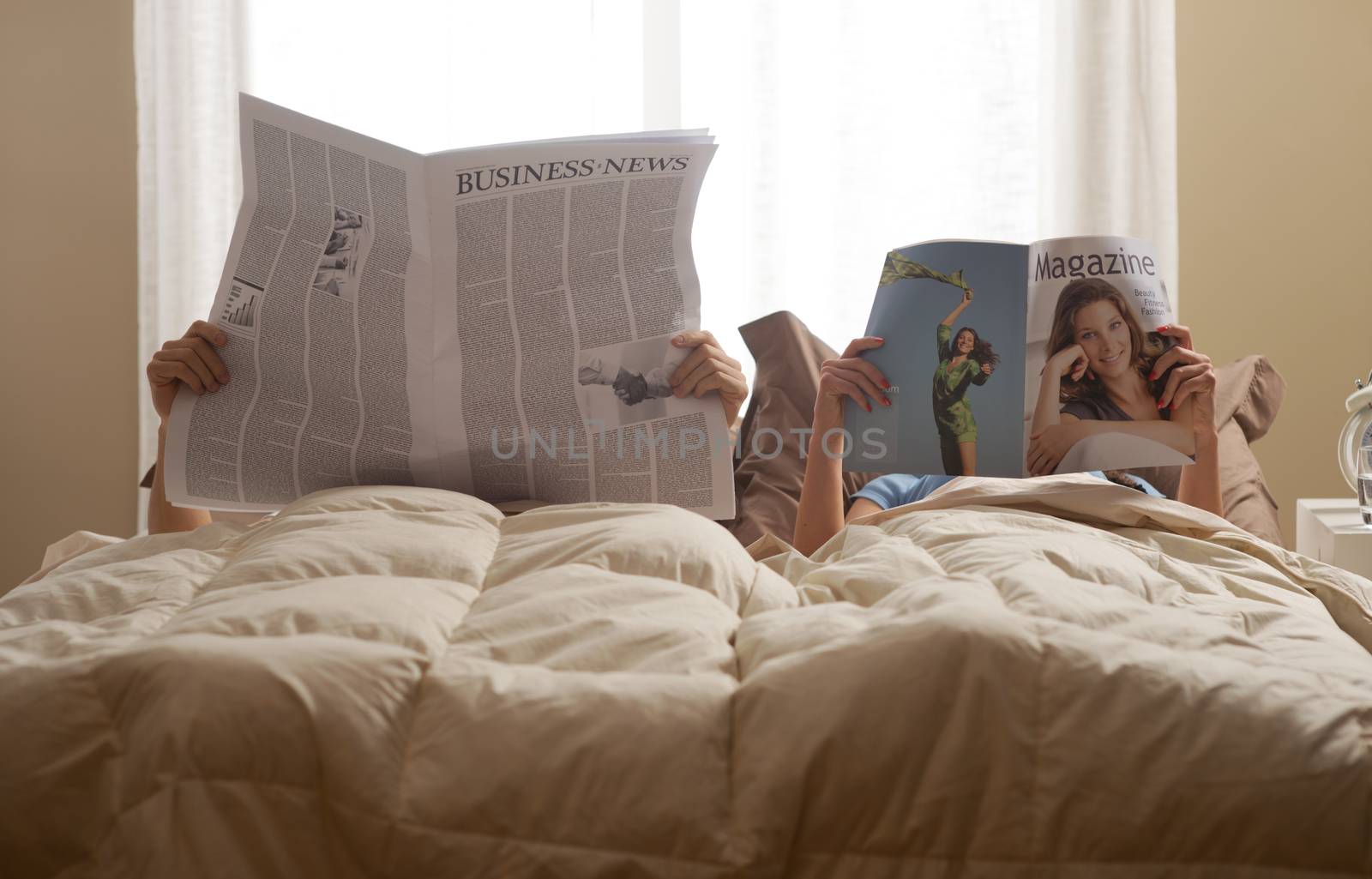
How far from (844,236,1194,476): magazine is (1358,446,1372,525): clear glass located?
1.52 feet

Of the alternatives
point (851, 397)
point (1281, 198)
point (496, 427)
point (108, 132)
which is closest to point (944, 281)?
point (851, 397)

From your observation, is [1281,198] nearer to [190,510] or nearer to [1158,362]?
[1158,362]

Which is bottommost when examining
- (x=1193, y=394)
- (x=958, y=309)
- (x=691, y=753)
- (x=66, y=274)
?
(x=691, y=753)

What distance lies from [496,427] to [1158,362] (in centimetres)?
77

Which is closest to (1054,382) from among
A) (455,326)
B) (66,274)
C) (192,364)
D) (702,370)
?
A: (702,370)

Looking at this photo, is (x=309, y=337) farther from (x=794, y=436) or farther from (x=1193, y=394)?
(x=1193, y=394)

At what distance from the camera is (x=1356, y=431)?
1586 mm

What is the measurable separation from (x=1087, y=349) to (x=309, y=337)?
901 millimetres

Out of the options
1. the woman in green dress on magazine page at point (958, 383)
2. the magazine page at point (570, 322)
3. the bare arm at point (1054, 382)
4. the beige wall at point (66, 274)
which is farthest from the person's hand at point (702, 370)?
the beige wall at point (66, 274)

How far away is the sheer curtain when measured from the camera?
2.33 metres

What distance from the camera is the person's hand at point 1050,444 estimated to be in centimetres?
126

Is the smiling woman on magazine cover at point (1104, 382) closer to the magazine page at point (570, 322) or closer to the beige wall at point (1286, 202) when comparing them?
the magazine page at point (570, 322)

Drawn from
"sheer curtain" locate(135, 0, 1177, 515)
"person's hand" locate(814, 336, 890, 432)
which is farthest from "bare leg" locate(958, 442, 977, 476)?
"sheer curtain" locate(135, 0, 1177, 515)

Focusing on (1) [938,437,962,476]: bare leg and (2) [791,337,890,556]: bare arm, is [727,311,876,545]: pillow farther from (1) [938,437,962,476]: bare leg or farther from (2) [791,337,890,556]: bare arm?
(1) [938,437,962,476]: bare leg
